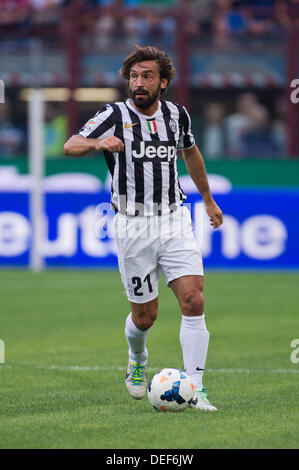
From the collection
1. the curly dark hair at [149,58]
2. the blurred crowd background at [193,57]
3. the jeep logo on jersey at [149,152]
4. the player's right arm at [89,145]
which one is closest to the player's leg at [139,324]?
the jeep logo on jersey at [149,152]

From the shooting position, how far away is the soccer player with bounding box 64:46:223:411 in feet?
19.8

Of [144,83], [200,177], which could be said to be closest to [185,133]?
[200,177]

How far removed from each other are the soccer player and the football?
0.26m

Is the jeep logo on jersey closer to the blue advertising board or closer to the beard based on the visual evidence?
the beard

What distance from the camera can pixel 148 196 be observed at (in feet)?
20.1

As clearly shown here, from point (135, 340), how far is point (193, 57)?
424 inches

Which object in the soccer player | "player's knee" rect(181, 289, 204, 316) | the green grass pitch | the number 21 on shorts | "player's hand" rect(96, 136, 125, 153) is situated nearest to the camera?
the green grass pitch

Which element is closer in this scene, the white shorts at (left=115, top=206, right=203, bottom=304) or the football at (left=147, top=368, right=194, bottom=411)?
the football at (left=147, top=368, right=194, bottom=411)

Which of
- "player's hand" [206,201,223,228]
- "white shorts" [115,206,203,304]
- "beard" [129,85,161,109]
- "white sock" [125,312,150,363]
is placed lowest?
"white sock" [125,312,150,363]

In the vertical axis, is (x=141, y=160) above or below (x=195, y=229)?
above

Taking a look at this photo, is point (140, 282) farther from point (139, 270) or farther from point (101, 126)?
point (101, 126)

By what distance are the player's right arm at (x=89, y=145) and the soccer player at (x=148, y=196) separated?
0.88 feet

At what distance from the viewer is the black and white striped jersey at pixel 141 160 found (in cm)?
611

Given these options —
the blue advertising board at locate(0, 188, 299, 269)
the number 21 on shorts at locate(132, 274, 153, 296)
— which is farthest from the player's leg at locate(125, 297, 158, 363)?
the blue advertising board at locate(0, 188, 299, 269)
